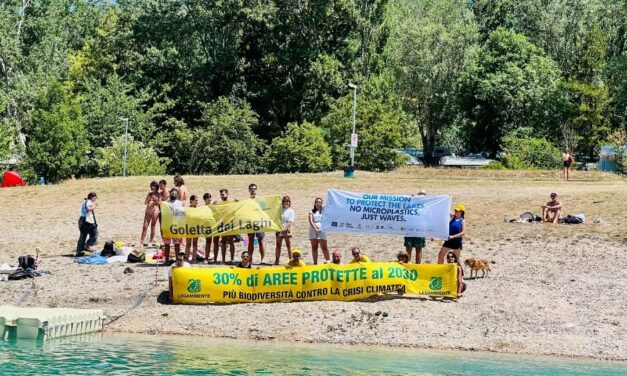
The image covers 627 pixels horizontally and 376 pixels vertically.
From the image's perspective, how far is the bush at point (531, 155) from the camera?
2539 inches

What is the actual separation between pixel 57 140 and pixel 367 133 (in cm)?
1893

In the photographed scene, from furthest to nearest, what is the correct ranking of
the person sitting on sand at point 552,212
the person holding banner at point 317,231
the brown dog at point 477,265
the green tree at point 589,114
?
1. the green tree at point 589,114
2. the person sitting on sand at point 552,212
3. the person holding banner at point 317,231
4. the brown dog at point 477,265

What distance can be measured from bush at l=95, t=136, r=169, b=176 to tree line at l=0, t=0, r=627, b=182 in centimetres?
14

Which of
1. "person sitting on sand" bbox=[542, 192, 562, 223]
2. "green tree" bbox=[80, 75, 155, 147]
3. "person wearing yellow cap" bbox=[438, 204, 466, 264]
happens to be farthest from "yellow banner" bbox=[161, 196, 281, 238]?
"green tree" bbox=[80, 75, 155, 147]

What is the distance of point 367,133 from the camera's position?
66375mm

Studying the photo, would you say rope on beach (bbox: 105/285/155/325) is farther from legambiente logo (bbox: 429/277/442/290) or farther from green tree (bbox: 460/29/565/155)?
green tree (bbox: 460/29/565/155)

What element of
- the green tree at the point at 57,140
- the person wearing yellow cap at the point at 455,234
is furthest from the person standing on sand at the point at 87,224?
the green tree at the point at 57,140

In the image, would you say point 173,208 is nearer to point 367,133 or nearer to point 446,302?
point 446,302

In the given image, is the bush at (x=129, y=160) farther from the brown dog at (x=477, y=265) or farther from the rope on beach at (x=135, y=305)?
the brown dog at (x=477, y=265)

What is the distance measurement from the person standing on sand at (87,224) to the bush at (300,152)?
35443 millimetres

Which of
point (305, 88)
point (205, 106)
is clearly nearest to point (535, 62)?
point (305, 88)

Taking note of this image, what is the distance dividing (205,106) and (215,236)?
46.5 m

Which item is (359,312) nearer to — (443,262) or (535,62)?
(443,262)

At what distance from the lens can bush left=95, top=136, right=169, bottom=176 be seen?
209 ft
